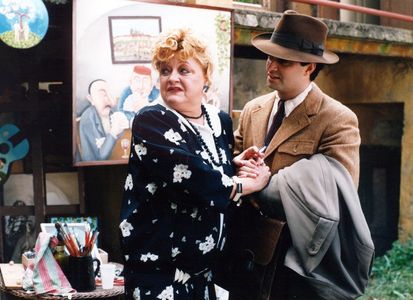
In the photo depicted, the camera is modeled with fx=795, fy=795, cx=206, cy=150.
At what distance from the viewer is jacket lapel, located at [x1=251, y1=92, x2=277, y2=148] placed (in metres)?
3.96

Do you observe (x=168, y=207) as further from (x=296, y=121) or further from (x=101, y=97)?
(x=101, y=97)

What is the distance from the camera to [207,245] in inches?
142

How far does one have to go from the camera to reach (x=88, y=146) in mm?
5992

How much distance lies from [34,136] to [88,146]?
47.7 inches

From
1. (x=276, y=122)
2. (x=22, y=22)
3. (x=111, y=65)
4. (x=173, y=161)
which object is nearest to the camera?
(x=173, y=161)

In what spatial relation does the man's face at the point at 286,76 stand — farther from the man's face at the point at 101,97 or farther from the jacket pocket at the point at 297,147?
the man's face at the point at 101,97

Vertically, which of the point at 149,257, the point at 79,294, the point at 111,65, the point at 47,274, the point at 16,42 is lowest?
the point at 79,294

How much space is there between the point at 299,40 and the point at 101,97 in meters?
2.49

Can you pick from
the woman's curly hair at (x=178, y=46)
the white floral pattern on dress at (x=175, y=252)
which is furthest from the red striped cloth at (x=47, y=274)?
the woman's curly hair at (x=178, y=46)

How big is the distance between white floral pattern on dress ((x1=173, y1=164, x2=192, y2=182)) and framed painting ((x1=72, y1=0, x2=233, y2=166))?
2.58m

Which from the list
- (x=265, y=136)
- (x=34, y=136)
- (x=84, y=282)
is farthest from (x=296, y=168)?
(x=34, y=136)

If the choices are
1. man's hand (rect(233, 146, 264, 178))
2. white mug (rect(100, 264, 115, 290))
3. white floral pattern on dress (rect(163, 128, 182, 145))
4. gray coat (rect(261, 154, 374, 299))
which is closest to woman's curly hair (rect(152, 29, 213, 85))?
white floral pattern on dress (rect(163, 128, 182, 145))

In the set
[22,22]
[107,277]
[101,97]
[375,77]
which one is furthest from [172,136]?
[375,77]

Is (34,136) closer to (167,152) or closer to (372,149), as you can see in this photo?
(167,152)
